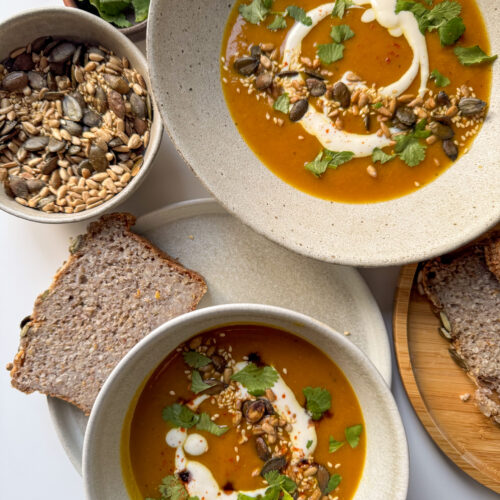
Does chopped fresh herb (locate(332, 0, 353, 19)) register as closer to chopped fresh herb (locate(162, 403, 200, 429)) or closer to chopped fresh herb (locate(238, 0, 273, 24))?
chopped fresh herb (locate(238, 0, 273, 24))

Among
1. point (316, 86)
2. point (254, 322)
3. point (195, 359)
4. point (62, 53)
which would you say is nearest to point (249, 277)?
point (254, 322)

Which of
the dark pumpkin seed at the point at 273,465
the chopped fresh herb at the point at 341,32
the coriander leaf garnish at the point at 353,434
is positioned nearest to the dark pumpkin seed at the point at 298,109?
the chopped fresh herb at the point at 341,32

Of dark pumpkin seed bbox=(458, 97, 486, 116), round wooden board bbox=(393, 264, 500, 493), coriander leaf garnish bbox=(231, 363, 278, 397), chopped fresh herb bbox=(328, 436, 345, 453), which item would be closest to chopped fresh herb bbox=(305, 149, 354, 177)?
dark pumpkin seed bbox=(458, 97, 486, 116)

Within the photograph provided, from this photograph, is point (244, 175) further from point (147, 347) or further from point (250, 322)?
point (147, 347)

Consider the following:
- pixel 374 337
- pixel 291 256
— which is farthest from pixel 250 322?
pixel 374 337

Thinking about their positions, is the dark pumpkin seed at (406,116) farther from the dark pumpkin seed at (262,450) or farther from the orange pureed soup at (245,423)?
the dark pumpkin seed at (262,450)
